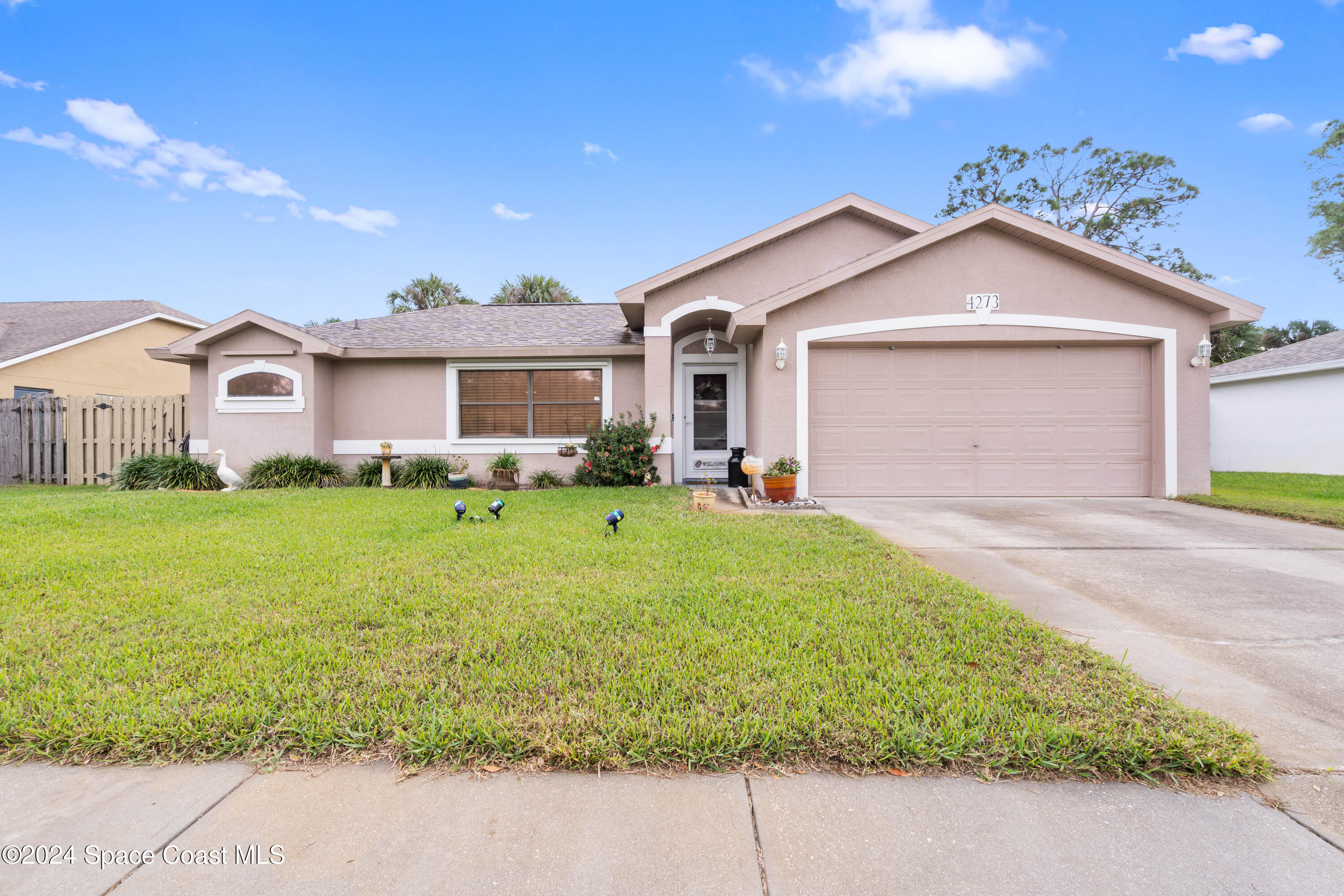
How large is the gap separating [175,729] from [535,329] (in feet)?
35.3

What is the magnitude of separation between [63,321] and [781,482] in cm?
2229

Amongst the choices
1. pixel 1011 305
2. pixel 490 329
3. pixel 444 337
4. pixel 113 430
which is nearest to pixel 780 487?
pixel 1011 305

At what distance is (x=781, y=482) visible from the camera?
27.5ft

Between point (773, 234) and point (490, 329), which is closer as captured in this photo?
point (773, 234)

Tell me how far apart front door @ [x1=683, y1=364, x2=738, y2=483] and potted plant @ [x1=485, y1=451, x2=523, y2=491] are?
3.43 meters

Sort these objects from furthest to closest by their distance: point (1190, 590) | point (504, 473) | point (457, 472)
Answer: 1. point (457, 472)
2. point (504, 473)
3. point (1190, 590)

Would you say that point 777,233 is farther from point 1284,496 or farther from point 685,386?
point 1284,496

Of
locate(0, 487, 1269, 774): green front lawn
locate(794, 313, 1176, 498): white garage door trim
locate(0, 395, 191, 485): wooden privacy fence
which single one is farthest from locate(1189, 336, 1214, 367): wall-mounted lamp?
locate(0, 395, 191, 485): wooden privacy fence

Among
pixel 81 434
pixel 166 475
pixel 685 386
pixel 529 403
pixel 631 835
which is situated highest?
pixel 685 386

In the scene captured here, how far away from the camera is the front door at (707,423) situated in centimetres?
1188

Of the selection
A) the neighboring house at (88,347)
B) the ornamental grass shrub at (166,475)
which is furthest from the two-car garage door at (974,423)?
the neighboring house at (88,347)

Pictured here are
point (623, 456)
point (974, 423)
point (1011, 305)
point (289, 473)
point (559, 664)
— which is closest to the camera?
point (559, 664)

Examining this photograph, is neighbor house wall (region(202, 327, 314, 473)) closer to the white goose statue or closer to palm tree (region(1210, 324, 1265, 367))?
the white goose statue

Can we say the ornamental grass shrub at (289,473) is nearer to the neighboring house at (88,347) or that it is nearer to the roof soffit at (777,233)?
the roof soffit at (777,233)
